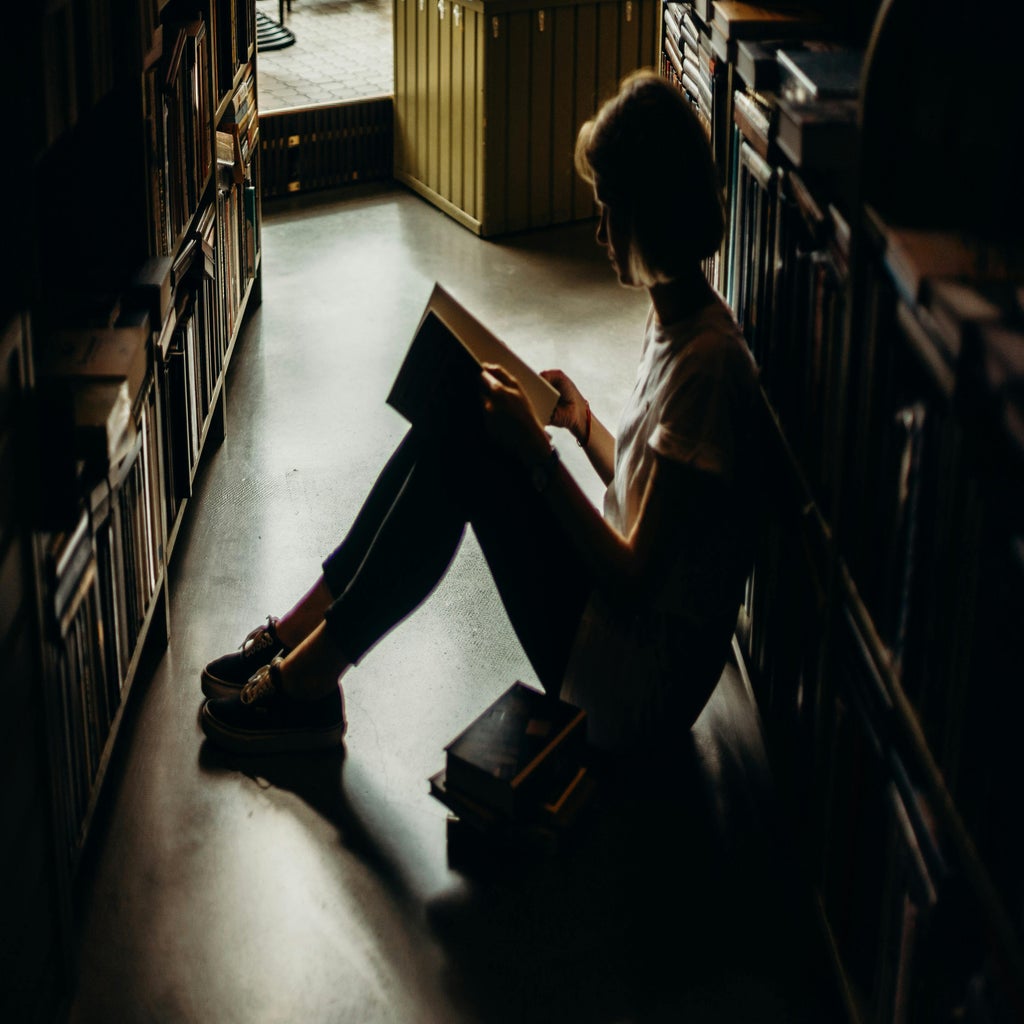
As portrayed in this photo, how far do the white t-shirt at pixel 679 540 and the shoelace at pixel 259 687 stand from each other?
469 millimetres

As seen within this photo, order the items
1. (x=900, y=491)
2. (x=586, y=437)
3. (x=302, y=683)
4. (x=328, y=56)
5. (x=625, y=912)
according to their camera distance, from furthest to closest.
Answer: (x=328, y=56) → (x=586, y=437) → (x=302, y=683) → (x=625, y=912) → (x=900, y=491)

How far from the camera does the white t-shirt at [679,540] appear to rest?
178 cm

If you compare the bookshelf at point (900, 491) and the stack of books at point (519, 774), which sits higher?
the bookshelf at point (900, 491)

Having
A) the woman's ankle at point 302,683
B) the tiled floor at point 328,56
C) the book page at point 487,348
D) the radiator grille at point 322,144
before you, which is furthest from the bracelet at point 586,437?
the tiled floor at point 328,56

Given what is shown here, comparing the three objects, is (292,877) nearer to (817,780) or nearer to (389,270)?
(817,780)

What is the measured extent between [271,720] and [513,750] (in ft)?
1.50

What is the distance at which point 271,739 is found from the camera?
2193 mm

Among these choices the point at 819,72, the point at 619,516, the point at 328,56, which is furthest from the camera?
the point at 328,56

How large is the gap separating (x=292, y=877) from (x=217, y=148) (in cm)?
190

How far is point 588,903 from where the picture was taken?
1898 millimetres

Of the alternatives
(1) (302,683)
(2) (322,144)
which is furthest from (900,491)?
(2) (322,144)

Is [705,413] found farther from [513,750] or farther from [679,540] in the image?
[513,750]

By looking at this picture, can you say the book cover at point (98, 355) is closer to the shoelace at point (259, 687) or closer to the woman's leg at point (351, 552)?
the woman's leg at point (351, 552)

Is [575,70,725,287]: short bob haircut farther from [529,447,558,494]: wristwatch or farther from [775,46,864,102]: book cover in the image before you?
[529,447,558,494]: wristwatch
